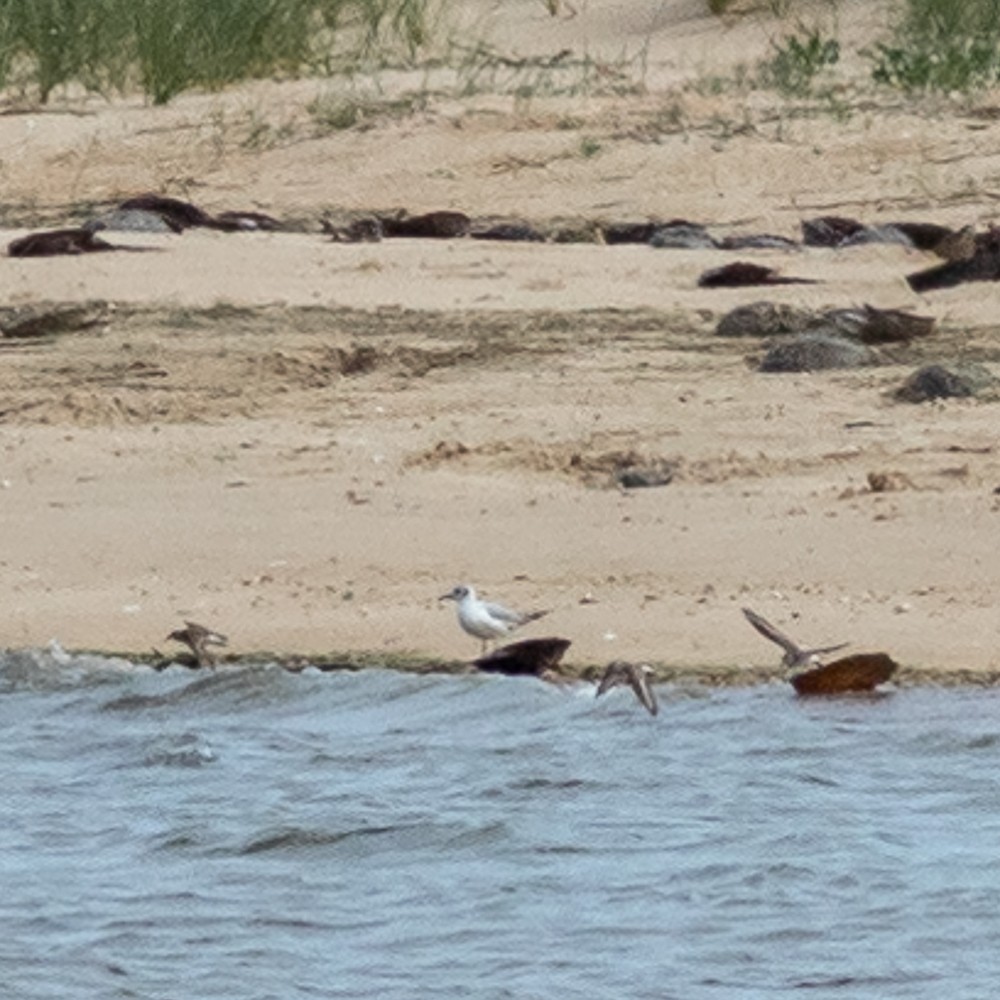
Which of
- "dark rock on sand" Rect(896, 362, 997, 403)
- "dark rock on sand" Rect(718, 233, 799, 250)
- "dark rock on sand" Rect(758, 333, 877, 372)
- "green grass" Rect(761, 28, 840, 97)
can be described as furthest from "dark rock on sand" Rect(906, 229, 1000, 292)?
"green grass" Rect(761, 28, 840, 97)

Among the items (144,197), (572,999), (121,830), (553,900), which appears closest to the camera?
(572,999)

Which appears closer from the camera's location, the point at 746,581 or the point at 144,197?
the point at 746,581

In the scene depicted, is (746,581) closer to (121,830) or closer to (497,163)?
(121,830)

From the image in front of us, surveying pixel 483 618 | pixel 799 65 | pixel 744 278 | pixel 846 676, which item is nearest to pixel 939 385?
pixel 744 278

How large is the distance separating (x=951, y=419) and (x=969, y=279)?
162 centimetres

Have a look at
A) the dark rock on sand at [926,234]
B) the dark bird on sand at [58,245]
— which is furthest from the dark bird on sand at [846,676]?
the dark bird on sand at [58,245]

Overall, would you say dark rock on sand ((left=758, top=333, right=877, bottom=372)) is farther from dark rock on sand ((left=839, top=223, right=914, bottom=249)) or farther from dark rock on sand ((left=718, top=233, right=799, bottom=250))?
dark rock on sand ((left=718, top=233, right=799, bottom=250))

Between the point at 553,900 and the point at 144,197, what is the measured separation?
5859 mm

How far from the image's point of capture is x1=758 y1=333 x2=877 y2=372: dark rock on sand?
8.70 metres

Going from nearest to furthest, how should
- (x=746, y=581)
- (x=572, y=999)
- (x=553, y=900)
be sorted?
1. (x=572, y=999)
2. (x=553, y=900)
3. (x=746, y=581)

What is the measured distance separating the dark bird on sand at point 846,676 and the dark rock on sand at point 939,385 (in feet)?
6.24

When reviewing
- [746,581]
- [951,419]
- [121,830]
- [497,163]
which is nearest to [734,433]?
[951,419]

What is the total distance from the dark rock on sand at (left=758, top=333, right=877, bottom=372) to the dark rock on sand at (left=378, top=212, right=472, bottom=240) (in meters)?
2.14

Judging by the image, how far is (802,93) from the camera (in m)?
12.6
